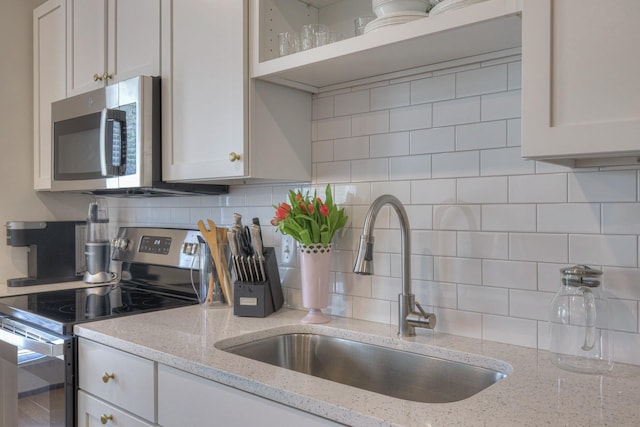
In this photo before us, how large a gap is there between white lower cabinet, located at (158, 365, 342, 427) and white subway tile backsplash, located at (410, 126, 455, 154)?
0.87 m

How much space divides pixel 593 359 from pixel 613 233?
0.99 ft

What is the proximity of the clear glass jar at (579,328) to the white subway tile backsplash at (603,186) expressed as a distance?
19cm

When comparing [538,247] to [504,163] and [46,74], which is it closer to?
[504,163]

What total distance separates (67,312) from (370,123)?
1.27 metres

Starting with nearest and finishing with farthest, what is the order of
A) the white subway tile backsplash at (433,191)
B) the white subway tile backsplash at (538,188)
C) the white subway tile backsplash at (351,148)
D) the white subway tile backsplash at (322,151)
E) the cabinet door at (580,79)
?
the cabinet door at (580,79), the white subway tile backsplash at (538,188), the white subway tile backsplash at (433,191), the white subway tile backsplash at (351,148), the white subway tile backsplash at (322,151)

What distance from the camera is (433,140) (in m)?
1.56

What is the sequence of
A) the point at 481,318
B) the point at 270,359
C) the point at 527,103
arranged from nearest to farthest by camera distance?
the point at 527,103, the point at 481,318, the point at 270,359

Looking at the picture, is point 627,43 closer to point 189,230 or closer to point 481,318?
point 481,318

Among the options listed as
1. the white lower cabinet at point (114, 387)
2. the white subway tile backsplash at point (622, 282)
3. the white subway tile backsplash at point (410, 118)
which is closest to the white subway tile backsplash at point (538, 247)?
the white subway tile backsplash at point (622, 282)

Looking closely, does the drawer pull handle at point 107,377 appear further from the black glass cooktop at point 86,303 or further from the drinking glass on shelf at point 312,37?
the drinking glass on shelf at point 312,37

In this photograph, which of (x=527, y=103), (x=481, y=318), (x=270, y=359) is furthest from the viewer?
(x=270, y=359)

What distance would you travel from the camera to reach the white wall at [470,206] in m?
1.25

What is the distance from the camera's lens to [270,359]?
62.6 inches

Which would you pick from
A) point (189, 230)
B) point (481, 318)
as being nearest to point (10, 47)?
point (189, 230)
